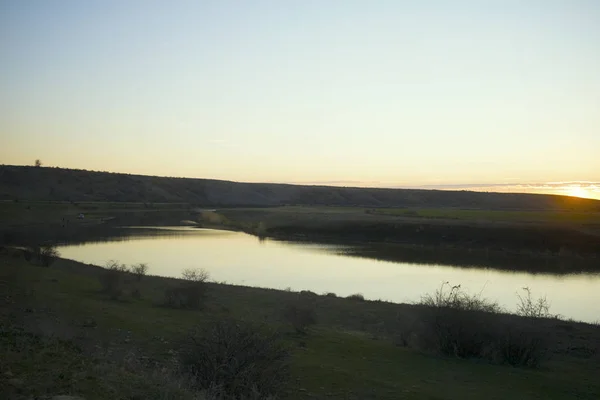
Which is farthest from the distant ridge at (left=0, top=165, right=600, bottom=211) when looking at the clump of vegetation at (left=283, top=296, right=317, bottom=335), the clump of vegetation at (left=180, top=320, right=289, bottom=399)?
the clump of vegetation at (left=180, top=320, right=289, bottom=399)

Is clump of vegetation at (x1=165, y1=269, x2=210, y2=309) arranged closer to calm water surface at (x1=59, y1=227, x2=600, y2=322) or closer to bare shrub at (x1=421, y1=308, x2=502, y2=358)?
bare shrub at (x1=421, y1=308, x2=502, y2=358)

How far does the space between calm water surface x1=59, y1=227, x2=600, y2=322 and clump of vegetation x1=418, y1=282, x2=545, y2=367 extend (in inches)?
352

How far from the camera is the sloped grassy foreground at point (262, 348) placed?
753 centimetres

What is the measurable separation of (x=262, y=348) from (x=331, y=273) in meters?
22.9

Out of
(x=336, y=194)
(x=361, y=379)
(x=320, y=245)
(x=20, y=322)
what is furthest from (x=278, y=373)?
(x=336, y=194)

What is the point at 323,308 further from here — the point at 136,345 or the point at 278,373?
the point at 278,373

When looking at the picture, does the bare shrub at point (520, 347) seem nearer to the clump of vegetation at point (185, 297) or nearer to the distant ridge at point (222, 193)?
the clump of vegetation at point (185, 297)

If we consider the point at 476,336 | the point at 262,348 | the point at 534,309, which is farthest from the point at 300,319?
the point at 534,309

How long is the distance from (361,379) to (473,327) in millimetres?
4357

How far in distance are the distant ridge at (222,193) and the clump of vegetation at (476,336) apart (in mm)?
87950

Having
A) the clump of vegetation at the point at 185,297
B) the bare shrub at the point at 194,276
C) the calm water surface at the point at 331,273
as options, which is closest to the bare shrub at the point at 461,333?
the clump of vegetation at the point at 185,297

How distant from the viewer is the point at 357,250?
143 ft

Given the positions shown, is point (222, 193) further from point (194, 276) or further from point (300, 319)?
point (300, 319)

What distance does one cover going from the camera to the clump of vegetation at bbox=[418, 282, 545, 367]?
12898 mm
